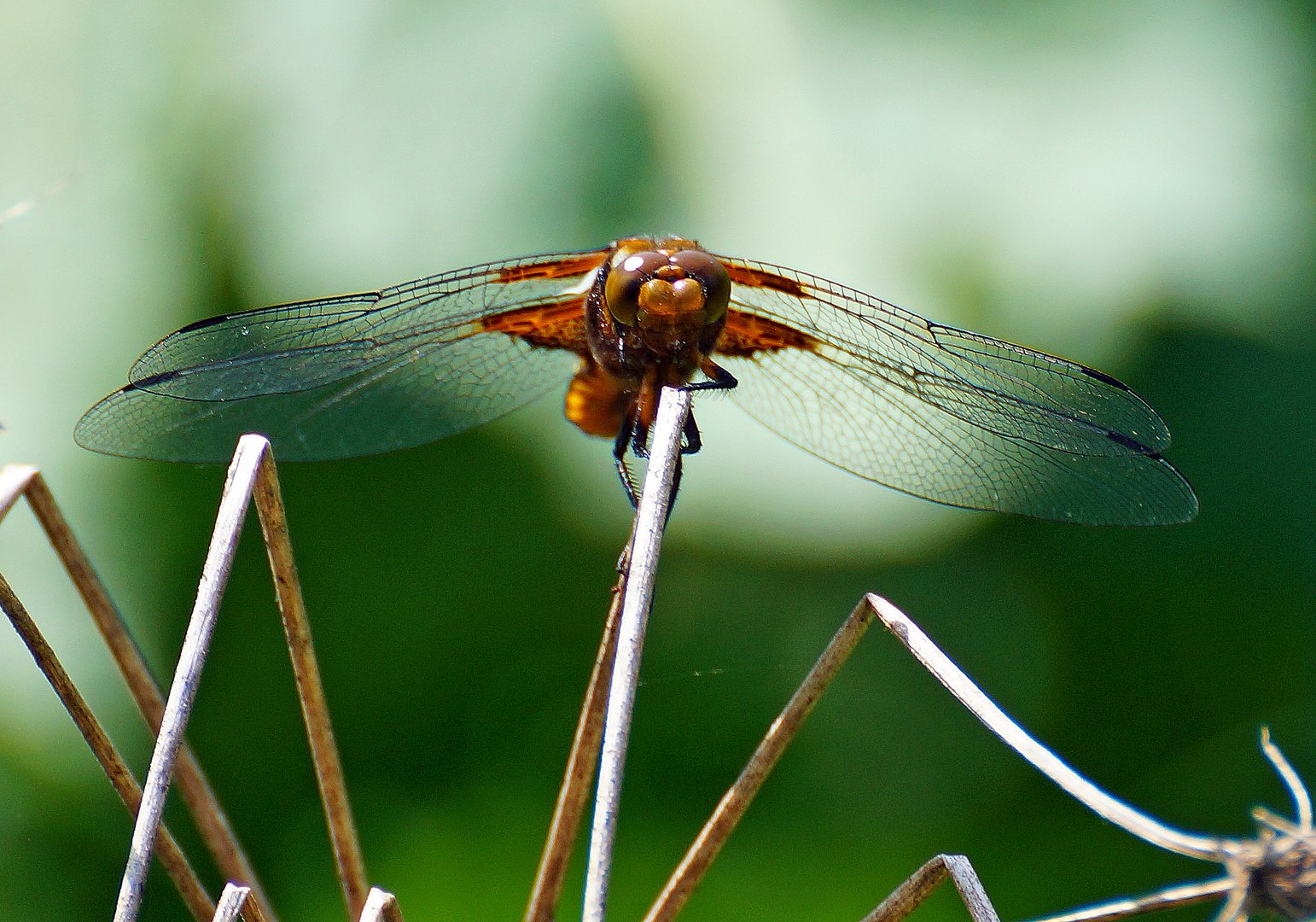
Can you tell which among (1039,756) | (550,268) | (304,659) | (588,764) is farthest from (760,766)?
(550,268)

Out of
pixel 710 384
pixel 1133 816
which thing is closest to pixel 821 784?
pixel 710 384

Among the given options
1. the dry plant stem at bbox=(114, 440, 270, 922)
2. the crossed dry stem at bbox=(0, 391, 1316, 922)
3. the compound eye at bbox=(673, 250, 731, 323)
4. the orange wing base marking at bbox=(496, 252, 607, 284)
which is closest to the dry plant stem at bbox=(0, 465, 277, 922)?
the crossed dry stem at bbox=(0, 391, 1316, 922)

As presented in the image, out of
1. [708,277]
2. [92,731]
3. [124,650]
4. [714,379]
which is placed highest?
[708,277]

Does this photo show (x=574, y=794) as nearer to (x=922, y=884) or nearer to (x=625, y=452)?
(x=922, y=884)

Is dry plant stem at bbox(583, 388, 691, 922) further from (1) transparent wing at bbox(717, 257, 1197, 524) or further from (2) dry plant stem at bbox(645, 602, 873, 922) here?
(1) transparent wing at bbox(717, 257, 1197, 524)

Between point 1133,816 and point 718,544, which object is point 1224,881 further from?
point 718,544
